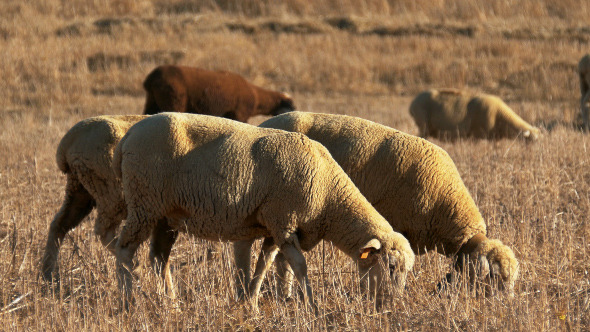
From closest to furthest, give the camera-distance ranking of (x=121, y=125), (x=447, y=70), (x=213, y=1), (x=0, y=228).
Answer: (x=121, y=125)
(x=0, y=228)
(x=447, y=70)
(x=213, y=1)

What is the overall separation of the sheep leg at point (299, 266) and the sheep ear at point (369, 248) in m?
0.46

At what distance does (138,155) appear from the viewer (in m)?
6.04

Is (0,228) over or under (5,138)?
under

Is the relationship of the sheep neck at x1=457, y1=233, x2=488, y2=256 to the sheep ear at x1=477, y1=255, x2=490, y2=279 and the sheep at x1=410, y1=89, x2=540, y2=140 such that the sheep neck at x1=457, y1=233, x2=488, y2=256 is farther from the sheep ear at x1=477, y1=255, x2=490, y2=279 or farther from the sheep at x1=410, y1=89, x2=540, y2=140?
the sheep at x1=410, y1=89, x2=540, y2=140

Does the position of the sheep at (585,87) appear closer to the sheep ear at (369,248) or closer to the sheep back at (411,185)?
the sheep back at (411,185)

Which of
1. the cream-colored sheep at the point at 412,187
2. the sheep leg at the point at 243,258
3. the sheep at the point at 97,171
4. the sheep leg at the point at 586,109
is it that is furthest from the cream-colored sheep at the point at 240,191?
the sheep leg at the point at 586,109

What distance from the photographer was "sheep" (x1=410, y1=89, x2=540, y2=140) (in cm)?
1570

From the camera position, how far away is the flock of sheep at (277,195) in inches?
226

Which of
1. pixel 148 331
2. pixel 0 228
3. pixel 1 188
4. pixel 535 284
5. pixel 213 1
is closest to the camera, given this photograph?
pixel 148 331

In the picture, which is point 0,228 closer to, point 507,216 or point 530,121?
point 507,216

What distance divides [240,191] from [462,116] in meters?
10.8

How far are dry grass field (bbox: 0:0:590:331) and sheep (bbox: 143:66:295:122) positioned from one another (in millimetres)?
1860

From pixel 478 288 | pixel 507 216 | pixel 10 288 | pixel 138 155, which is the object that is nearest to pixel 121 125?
pixel 138 155

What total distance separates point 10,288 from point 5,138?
778 cm
